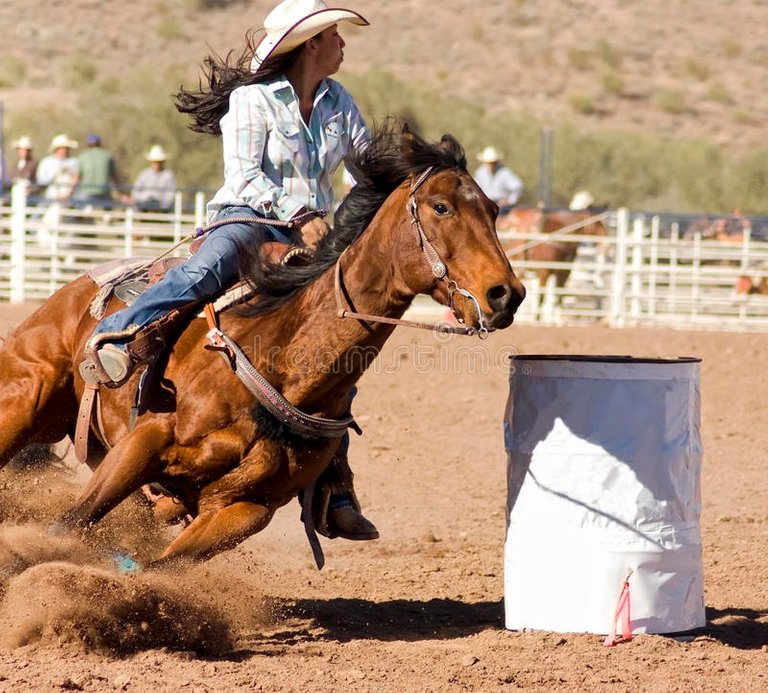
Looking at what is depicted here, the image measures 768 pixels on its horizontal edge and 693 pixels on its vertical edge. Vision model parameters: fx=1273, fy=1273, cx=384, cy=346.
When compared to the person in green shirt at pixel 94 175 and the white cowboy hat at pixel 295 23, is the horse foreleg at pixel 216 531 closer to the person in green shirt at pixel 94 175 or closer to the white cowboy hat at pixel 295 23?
the white cowboy hat at pixel 295 23

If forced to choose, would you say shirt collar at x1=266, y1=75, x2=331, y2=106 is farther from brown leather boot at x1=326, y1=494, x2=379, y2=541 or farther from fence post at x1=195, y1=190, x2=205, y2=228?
fence post at x1=195, y1=190, x2=205, y2=228

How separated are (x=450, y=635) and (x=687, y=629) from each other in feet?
2.99

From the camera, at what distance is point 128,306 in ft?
15.4

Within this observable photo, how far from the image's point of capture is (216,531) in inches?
175

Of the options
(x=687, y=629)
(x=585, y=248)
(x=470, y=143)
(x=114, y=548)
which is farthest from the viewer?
(x=470, y=143)

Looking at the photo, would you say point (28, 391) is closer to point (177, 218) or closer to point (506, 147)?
point (177, 218)

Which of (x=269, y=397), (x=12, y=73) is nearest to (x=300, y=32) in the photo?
(x=269, y=397)

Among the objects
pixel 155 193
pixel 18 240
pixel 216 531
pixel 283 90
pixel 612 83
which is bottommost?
pixel 18 240

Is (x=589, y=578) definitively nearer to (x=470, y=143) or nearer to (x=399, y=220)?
(x=399, y=220)

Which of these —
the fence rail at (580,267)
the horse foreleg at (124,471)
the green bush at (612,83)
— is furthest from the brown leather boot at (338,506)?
the green bush at (612,83)

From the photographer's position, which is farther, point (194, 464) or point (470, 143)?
point (470, 143)

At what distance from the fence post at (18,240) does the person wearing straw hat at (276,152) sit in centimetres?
1181

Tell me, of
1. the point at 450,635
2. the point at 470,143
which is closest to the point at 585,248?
the point at 450,635

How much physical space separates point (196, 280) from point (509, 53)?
41.8 meters
